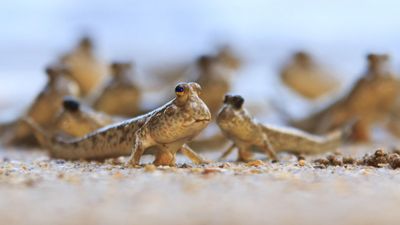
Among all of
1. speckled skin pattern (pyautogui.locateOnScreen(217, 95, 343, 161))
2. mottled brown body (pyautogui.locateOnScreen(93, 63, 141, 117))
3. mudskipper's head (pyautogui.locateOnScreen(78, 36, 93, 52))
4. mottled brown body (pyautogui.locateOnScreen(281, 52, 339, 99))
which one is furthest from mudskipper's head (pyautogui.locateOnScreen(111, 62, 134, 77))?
mottled brown body (pyautogui.locateOnScreen(281, 52, 339, 99))

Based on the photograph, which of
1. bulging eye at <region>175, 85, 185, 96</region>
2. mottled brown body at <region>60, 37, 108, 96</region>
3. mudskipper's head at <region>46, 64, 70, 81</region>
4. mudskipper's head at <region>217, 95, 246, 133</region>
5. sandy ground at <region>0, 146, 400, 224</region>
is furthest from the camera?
mottled brown body at <region>60, 37, 108, 96</region>

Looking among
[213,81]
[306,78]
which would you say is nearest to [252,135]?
[213,81]

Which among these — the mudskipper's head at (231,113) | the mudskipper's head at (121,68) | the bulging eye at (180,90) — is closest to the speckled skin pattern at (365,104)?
the mudskipper's head at (121,68)

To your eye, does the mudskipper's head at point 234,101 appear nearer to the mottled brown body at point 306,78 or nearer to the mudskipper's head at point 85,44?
the mottled brown body at point 306,78

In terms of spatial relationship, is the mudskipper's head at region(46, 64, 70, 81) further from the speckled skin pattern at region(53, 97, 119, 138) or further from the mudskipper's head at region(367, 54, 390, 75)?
the mudskipper's head at region(367, 54, 390, 75)

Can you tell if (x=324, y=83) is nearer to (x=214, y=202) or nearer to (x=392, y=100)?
(x=392, y=100)

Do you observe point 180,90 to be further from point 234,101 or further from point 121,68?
point 121,68

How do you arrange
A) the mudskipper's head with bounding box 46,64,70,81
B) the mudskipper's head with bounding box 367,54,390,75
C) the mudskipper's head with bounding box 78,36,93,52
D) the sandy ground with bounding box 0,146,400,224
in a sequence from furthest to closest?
the mudskipper's head with bounding box 78,36,93,52 < the mudskipper's head with bounding box 367,54,390,75 < the mudskipper's head with bounding box 46,64,70,81 < the sandy ground with bounding box 0,146,400,224
